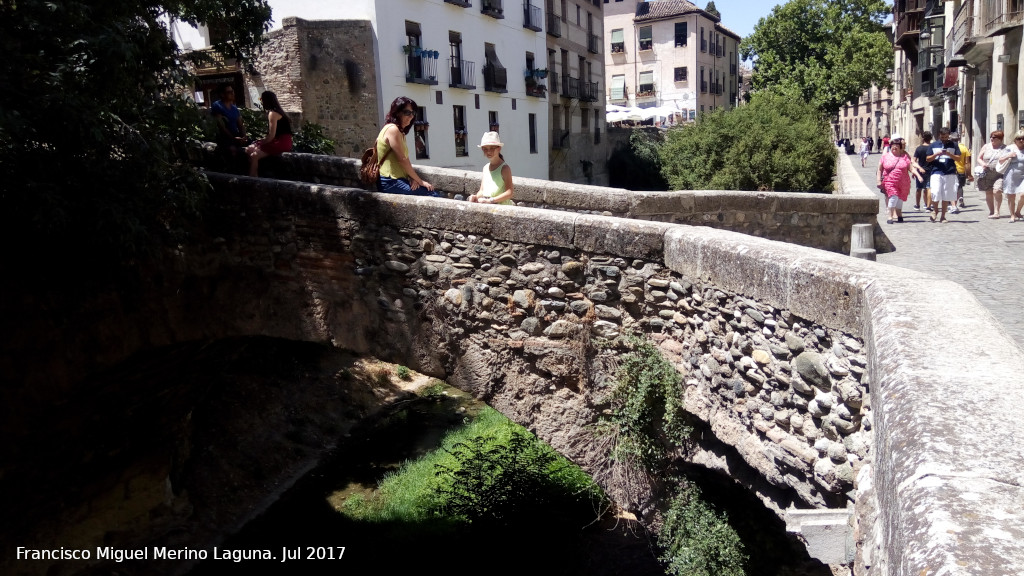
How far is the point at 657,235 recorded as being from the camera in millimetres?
4777

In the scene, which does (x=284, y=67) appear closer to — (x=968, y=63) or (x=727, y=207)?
(x=727, y=207)

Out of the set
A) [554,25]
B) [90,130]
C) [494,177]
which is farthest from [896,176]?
[554,25]

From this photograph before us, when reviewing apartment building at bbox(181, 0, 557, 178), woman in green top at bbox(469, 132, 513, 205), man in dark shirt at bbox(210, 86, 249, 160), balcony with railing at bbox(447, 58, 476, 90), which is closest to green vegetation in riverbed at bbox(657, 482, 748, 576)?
woman in green top at bbox(469, 132, 513, 205)

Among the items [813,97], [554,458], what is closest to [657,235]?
[554,458]

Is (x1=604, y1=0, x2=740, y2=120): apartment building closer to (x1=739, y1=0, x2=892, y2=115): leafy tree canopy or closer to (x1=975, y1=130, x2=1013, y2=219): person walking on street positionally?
(x1=739, y1=0, x2=892, y2=115): leafy tree canopy

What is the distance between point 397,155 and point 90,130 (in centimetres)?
239

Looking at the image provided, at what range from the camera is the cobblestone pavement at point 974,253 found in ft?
19.0

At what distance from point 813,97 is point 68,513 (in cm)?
4136

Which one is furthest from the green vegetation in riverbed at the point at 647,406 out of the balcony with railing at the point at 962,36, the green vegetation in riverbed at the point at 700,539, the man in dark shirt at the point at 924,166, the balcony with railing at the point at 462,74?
the balcony with railing at the point at 962,36

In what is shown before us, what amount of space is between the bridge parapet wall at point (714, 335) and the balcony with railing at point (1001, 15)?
16.1 metres

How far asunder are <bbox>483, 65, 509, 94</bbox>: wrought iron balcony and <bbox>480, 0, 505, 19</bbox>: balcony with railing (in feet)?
4.97

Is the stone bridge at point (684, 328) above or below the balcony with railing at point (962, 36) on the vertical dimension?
below

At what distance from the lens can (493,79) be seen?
921 inches

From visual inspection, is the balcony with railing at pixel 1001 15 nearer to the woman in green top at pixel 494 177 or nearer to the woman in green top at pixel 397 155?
the woman in green top at pixel 494 177
